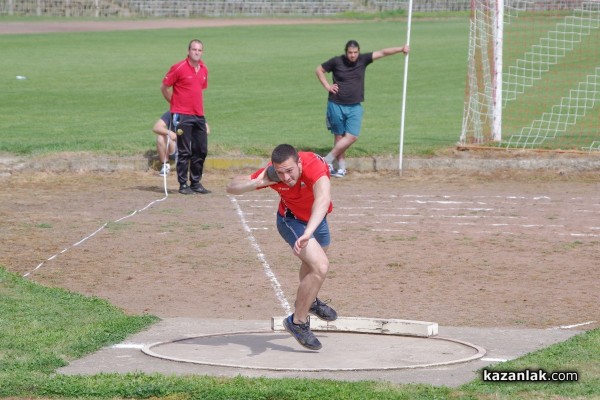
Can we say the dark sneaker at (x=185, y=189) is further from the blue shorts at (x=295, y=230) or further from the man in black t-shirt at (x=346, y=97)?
the blue shorts at (x=295, y=230)

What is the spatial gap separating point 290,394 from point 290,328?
1523 mm

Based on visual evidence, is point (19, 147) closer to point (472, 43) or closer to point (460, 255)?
point (472, 43)

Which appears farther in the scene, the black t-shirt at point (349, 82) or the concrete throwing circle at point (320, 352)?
the black t-shirt at point (349, 82)

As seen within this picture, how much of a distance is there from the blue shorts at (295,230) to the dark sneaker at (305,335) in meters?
0.63

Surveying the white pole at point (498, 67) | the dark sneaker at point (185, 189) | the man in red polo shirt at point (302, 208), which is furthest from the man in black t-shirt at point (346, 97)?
the man in red polo shirt at point (302, 208)

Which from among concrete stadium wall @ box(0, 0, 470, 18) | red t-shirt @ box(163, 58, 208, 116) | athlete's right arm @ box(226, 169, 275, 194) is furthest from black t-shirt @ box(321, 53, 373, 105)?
concrete stadium wall @ box(0, 0, 470, 18)

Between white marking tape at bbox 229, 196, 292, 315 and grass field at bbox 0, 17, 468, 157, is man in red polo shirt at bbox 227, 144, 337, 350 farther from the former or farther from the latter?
grass field at bbox 0, 17, 468, 157

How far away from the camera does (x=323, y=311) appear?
9.69 metres

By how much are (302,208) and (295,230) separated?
0.20m

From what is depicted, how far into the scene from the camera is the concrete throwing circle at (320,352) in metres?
8.75

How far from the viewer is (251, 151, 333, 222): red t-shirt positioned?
9.05m

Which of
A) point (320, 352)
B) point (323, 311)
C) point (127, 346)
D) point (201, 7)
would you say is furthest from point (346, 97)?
point (201, 7)

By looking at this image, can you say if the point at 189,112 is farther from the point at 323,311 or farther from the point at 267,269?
the point at 323,311

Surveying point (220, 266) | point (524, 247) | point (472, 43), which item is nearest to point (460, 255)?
point (524, 247)
